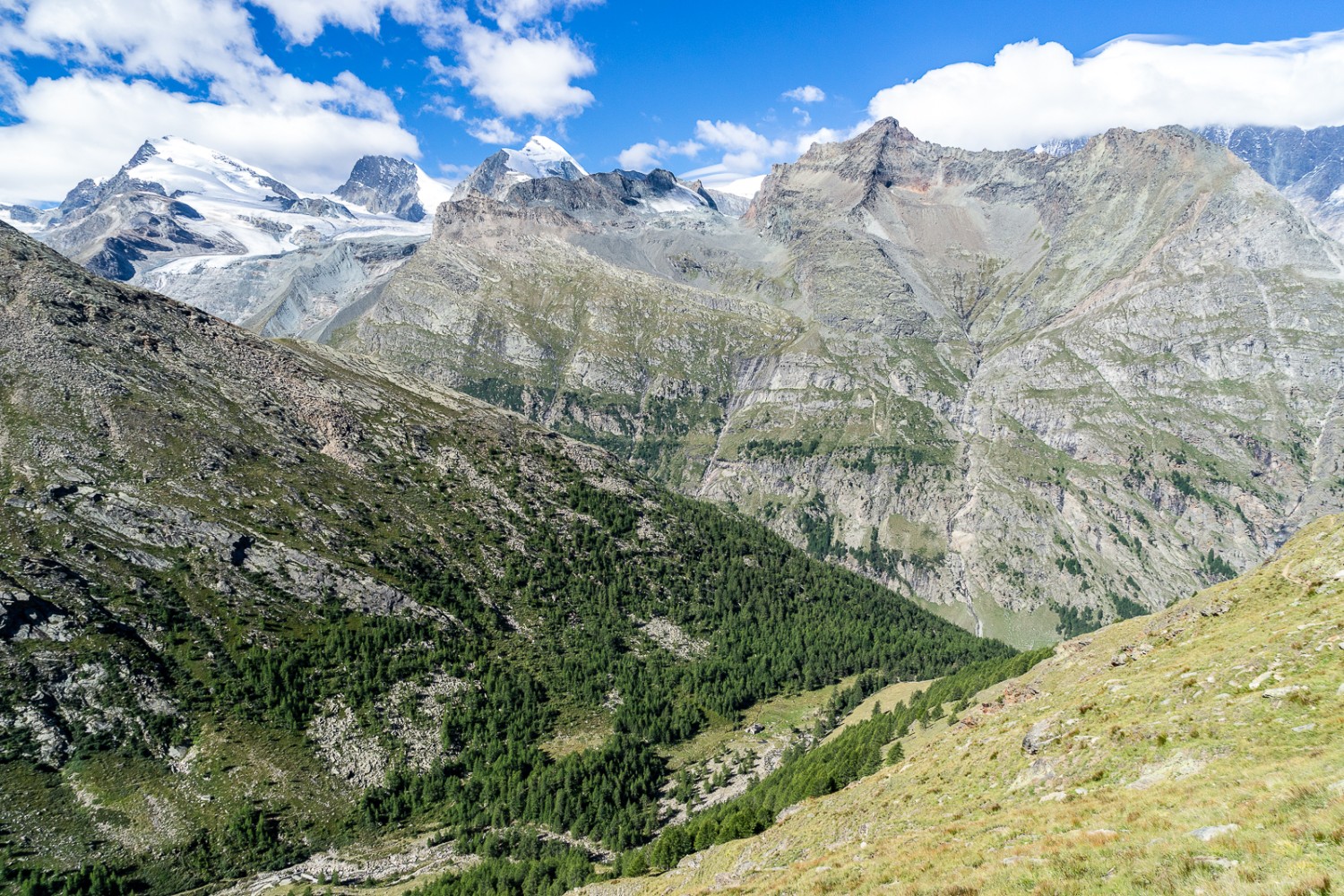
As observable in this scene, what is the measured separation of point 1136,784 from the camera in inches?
1387

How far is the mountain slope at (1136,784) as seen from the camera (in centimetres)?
2117

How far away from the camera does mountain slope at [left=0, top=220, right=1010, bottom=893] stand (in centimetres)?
9325

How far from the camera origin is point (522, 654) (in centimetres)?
15188

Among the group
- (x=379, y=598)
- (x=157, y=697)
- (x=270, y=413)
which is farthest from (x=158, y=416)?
(x=157, y=697)

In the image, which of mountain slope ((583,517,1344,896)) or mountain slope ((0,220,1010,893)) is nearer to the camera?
mountain slope ((583,517,1344,896))

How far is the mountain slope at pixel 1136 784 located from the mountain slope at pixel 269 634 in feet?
170

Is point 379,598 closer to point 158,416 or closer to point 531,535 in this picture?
point 531,535

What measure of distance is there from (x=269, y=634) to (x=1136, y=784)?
132627mm

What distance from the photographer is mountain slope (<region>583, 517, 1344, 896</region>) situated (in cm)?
2117

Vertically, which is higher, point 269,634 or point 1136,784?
point 269,634

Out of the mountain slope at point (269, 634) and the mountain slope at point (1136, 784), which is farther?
the mountain slope at point (269, 634)

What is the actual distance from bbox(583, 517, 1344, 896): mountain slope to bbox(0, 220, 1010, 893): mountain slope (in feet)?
170

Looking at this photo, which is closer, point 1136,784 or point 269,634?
point 1136,784

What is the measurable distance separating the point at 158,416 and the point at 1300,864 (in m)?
190
